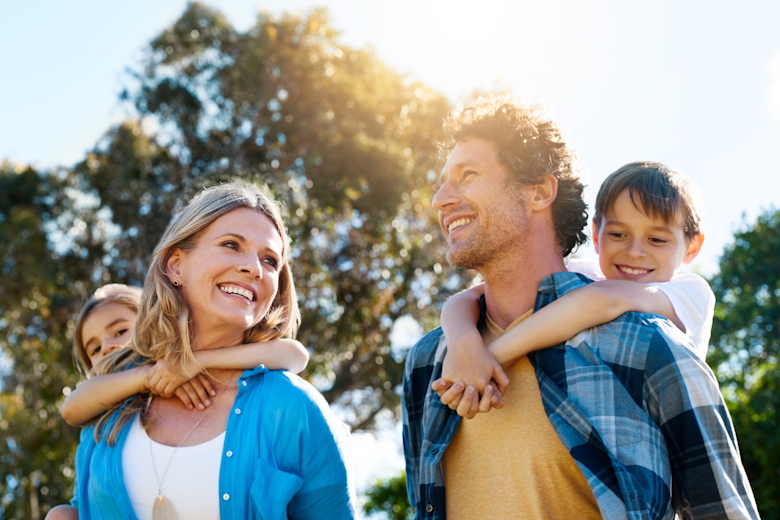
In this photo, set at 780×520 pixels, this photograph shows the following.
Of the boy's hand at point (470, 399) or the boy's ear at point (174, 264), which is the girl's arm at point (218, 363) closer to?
the boy's ear at point (174, 264)

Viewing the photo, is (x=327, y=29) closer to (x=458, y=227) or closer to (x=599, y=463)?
(x=458, y=227)

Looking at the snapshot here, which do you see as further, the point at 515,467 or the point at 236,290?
the point at 236,290

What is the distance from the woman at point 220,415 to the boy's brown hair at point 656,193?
4.65 ft

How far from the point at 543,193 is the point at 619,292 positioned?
595 millimetres

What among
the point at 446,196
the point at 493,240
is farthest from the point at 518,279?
the point at 446,196

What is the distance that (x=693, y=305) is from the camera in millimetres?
2604

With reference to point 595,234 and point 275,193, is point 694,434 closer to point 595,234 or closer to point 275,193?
point 595,234

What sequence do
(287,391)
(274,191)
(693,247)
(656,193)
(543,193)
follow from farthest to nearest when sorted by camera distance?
(274,191)
(693,247)
(656,193)
(543,193)
(287,391)

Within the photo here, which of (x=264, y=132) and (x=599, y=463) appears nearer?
(x=599, y=463)

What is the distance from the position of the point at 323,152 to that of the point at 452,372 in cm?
803

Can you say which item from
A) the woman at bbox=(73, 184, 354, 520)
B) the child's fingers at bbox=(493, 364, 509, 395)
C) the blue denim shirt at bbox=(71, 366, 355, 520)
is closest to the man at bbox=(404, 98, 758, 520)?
the child's fingers at bbox=(493, 364, 509, 395)

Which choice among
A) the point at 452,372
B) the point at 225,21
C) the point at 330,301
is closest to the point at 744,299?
the point at 330,301

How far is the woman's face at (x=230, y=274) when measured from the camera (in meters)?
2.65

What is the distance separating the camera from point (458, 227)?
264 centimetres
